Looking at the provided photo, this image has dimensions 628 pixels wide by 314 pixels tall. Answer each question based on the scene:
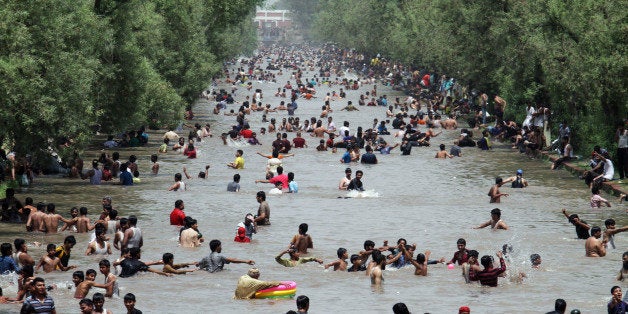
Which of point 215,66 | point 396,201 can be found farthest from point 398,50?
point 396,201

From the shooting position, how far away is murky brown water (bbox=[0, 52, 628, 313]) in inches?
906

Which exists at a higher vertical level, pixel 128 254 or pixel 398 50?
pixel 398 50

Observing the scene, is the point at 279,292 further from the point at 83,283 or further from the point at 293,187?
the point at 293,187

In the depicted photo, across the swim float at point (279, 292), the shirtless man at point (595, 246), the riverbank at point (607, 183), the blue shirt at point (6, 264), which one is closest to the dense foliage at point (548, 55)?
the riverbank at point (607, 183)

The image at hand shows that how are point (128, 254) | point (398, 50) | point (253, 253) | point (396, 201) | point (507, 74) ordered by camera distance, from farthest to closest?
point (398, 50), point (507, 74), point (396, 201), point (253, 253), point (128, 254)

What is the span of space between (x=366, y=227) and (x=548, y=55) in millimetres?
15425

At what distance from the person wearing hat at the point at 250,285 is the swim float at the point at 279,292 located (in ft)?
0.25

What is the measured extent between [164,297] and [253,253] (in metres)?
4.90

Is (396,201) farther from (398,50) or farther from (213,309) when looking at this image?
(398,50)

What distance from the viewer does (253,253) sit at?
27812 millimetres

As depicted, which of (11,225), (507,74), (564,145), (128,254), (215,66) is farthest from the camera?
(215,66)

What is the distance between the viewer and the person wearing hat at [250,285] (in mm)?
22859

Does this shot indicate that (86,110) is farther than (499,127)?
No

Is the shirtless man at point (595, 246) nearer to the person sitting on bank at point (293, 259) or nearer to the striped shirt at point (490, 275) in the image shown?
the striped shirt at point (490, 275)
